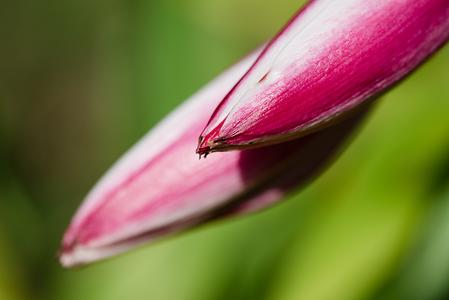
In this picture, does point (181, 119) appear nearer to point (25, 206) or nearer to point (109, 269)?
point (109, 269)

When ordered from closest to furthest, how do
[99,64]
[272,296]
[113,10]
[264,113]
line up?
[264,113] < [272,296] < [113,10] < [99,64]

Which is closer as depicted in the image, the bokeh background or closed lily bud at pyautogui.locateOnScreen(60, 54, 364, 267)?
closed lily bud at pyautogui.locateOnScreen(60, 54, 364, 267)

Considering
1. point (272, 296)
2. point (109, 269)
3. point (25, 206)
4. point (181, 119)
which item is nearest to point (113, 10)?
point (25, 206)

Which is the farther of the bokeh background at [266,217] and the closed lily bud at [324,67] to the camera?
the bokeh background at [266,217]
